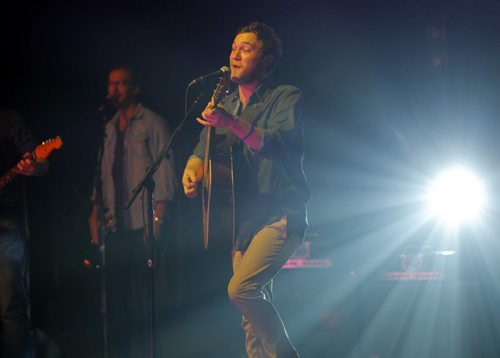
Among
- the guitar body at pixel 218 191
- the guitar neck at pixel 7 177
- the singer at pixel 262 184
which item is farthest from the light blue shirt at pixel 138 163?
the guitar body at pixel 218 191

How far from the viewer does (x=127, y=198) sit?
14.0ft

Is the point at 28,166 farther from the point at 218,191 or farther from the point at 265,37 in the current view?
the point at 265,37

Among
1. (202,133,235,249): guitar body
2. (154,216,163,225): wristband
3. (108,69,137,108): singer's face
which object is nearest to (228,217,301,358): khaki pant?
(202,133,235,249): guitar body

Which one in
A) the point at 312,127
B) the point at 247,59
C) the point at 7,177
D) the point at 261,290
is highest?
the point at 247,59

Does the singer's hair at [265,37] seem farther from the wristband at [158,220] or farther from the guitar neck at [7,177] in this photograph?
the guitar neck at [7,177]

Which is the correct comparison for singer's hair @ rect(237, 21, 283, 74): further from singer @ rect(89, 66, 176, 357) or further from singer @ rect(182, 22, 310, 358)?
singer @ rect(89, 66, 176, 357)

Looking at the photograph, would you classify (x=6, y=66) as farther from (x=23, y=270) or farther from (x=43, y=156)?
(x=23, y=270)

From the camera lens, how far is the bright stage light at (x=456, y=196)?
15.7ft

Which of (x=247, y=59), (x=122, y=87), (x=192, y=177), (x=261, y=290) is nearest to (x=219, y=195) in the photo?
(x=192, y=177)

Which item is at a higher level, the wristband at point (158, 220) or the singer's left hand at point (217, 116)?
the singer's left hand at point (217, 116)

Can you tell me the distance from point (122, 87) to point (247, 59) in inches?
56.9

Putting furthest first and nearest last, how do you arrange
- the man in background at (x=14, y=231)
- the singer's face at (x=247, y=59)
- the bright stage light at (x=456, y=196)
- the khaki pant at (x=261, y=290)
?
the bright stage light at (x=456, y=196) < the man in background at (x=14, y=231) < the singer's face at (x=247, y=59) < the khaki pant at (x=261, y=290)

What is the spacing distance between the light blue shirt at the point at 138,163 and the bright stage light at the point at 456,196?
2.08m

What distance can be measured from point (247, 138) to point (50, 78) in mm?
3111
